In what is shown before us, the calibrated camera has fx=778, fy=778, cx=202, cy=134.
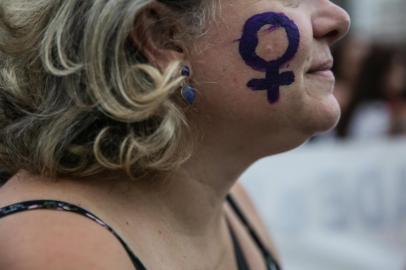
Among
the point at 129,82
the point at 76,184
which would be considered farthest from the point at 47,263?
the point at 129,82

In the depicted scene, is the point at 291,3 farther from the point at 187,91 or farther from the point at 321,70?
the point at 187,91

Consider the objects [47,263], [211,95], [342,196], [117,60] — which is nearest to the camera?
[47,263]

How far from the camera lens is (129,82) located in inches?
59.6

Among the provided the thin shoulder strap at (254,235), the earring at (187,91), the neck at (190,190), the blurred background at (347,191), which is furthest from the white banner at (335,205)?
the earring at (187,91)

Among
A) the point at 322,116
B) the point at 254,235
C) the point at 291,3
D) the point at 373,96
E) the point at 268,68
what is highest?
the point at 291,3

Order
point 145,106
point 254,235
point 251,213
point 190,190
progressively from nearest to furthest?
point 145,106 < point 190,190 < point 254,235 < point 251,213

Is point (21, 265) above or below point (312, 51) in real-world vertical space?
below

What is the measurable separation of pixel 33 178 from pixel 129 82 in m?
0.27

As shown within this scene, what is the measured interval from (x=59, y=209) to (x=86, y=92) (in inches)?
9.4

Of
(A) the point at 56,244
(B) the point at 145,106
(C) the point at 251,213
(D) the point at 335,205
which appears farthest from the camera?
(D) the point at 335,205

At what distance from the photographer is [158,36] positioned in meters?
1.59

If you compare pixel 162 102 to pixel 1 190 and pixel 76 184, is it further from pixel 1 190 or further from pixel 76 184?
pixel 1 190

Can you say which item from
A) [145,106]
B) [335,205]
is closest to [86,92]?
[145,106]

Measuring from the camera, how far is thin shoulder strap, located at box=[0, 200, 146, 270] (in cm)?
143
